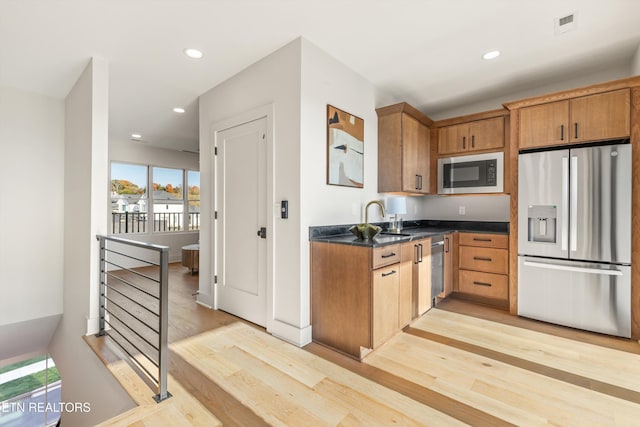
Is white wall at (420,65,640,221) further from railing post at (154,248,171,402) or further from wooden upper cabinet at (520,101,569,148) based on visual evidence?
railing post at (154,248,171,402)

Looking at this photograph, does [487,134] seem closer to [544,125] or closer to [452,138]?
[452,138]

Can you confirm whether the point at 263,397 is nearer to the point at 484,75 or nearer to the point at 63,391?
the point at 63,391

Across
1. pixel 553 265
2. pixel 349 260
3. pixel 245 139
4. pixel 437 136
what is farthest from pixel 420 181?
pixel 245 139

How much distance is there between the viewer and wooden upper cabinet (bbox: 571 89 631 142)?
2.53 meters

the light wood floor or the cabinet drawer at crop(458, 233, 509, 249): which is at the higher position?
the cabinet drawer at crop(458, 233, 509, 249)

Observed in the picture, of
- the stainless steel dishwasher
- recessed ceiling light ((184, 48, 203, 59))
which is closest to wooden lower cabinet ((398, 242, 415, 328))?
the stainless steel dishwasher

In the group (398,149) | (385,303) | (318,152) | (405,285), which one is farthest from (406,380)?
(398,149)

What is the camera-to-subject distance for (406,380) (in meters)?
1.92

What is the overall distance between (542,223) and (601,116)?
1076mm

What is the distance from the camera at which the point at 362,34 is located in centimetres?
237

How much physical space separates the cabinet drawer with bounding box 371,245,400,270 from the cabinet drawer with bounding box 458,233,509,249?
154cm

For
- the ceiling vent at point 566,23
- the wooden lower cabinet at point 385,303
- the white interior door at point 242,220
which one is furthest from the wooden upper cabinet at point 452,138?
the white interior door at point 242,220

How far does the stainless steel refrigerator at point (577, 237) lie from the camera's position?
8.27 ft

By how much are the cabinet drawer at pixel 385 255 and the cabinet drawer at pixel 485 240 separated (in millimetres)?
1538
